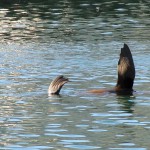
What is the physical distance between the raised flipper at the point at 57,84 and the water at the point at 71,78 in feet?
0.78

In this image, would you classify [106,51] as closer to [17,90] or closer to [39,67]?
[39,67]

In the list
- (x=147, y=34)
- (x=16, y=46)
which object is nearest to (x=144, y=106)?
(x=16, y=46)

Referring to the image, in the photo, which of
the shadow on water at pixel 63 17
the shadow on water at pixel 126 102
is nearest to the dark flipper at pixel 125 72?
the shadow on water at pixel 126 102

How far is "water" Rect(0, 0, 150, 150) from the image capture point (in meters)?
17.8

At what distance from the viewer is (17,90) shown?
24406 millimetres

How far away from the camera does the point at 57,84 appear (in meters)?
23.2

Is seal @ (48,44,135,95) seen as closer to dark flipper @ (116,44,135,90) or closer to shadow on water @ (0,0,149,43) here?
dark flipper @ (116,44,135,90)

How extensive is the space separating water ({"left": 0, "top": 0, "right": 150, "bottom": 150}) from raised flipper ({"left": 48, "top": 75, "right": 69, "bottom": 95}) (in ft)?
0.78

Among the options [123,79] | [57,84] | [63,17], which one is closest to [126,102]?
[123,79]

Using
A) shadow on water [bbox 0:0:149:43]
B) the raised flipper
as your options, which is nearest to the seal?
the raised flipper

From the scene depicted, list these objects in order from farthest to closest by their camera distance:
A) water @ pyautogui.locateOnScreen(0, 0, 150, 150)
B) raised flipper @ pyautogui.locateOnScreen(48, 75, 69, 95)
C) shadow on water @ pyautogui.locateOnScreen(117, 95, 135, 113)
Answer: raised flipper @ pyautogui.locateOnScreen(48, 75, 69, 95)
shadow on water @ pyautogui.locateOnScreen(117, 95, 135, 113)
water @ pyautogui.locateOnScreen(0, 0, 150, 150)

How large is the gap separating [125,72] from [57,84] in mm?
1713

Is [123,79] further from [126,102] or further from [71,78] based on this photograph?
[71,78]

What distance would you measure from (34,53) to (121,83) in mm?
10239
